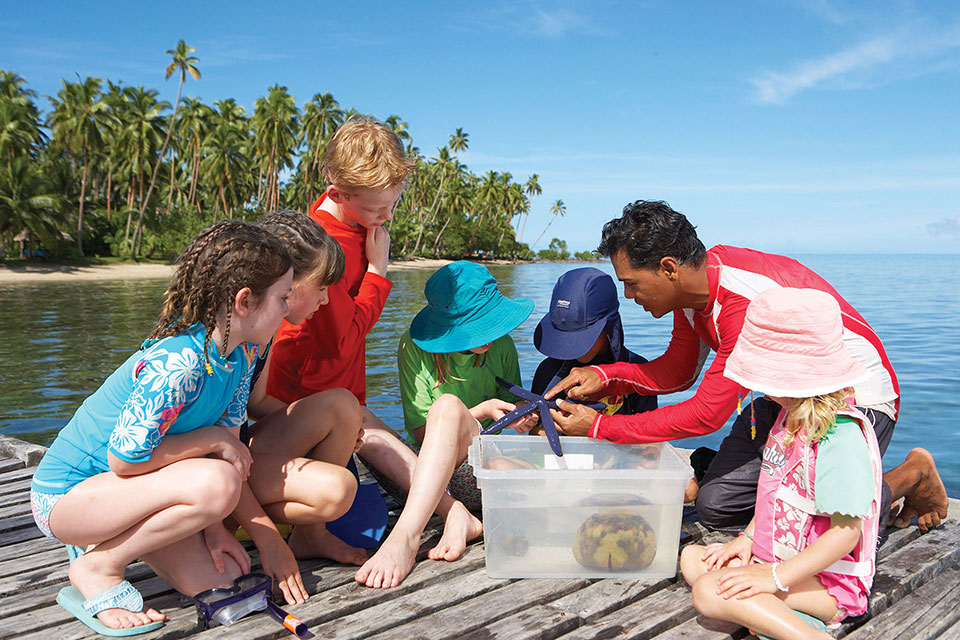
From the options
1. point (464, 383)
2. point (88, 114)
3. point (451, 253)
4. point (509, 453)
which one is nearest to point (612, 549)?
point (509, 453)

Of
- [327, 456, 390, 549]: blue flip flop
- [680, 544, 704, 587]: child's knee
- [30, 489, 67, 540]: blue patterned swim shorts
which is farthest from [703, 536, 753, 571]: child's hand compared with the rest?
[30, 489, 67, 540]: blue patterned swim shorts

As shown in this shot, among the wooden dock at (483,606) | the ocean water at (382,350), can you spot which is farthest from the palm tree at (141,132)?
the wooden dock at (483,606)

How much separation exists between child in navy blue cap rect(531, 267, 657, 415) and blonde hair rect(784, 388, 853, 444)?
1.21 meters

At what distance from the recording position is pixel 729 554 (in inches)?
101

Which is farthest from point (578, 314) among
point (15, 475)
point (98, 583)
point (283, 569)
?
point (15, 475)

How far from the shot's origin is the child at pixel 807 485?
213cm

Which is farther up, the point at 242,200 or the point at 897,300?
the point at 242,200

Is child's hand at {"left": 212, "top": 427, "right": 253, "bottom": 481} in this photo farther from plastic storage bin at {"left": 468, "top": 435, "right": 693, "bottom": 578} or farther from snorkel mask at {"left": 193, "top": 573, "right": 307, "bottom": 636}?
plastic storage bin at {"left": 468, "top": 435, "right": 693, "bottom": 578}

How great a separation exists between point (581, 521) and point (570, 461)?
31 cm

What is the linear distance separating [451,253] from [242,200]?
2421cm

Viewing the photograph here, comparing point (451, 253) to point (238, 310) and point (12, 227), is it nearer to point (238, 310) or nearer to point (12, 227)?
point (12, 227)

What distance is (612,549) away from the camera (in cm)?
261

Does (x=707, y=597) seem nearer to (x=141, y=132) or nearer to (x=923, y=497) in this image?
(x=923, y=497)

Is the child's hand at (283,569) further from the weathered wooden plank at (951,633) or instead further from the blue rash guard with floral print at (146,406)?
the weathered wooden plank at (951,633)
